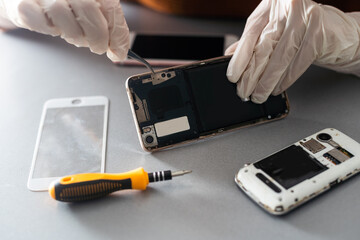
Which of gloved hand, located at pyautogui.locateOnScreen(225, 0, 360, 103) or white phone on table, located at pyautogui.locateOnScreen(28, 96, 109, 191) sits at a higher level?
gloved hand, located at pyautogui.locateOnScreen(225, 0, 360, 103)

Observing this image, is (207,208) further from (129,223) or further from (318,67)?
(318,67)

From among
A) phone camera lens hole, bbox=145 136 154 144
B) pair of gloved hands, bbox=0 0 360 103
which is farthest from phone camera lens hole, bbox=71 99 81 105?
phone camera lens hole, bbox=145 136 154 144

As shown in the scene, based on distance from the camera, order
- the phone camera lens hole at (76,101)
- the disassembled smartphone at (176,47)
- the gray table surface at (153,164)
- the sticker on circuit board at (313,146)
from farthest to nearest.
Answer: the disassembled smartphone at (176,47) → the phone camera lens hole at (76,101) → the sticker on circuit board at (313,146) → the gray table surface at (153,164)

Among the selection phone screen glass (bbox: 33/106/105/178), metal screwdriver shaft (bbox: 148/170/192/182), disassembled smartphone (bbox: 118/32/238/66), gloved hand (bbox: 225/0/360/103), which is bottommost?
metal screwdriver shaft (bbox: 148/170/192/182)

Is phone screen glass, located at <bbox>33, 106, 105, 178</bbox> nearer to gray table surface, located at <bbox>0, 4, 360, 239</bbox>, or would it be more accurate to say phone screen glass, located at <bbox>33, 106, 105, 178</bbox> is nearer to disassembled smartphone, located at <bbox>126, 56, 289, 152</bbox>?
gray table surface, located at <bbox>0, 4, 360, 239</bbox>

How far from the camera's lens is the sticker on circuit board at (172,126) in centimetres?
97

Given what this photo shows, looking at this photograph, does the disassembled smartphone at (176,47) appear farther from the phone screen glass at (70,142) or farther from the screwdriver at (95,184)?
the screwdriver at (95,184)

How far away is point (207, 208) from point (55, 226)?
33 cm

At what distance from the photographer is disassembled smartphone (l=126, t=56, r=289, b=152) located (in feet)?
3.15

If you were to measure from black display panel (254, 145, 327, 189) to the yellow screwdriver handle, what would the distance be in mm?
291

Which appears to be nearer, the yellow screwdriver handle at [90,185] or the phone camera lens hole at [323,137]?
the yellow screwdriver handle at [90,185]

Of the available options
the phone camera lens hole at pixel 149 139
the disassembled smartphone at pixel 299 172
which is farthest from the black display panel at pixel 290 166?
the phone camera lens hole at pixel 149 139

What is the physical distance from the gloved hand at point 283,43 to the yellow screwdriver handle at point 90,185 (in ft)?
1.25

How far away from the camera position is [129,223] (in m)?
0.81
